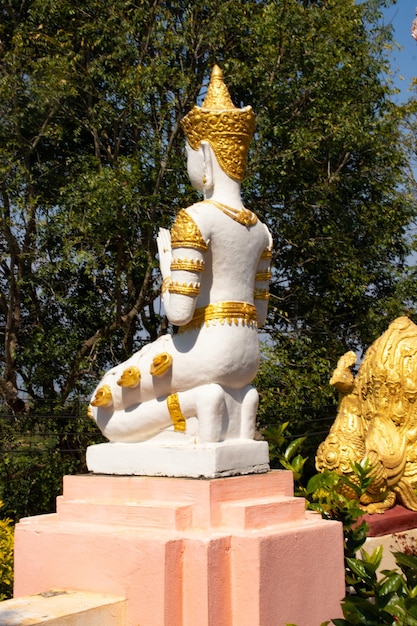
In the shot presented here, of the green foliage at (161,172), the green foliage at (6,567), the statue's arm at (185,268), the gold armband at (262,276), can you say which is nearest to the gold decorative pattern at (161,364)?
the statue's arm at (185,268)

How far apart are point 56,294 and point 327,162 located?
3824mm

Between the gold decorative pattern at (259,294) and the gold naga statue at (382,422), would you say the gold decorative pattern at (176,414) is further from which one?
the gold naga statue at (382,422)

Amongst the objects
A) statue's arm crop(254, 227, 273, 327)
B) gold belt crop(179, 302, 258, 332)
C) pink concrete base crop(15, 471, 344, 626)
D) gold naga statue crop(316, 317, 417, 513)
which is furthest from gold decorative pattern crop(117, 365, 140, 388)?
gold naga statue crop(316, 317, 417, 513)

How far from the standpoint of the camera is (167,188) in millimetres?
9594

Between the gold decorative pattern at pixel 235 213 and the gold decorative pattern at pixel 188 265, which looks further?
the gold decorative pattern at pixel 235 213

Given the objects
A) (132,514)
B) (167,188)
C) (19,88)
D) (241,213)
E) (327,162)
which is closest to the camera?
(132,514)

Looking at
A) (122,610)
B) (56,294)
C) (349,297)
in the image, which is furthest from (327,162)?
(122,610)

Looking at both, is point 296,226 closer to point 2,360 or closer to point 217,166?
point 2,360

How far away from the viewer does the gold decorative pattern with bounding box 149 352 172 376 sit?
4.24 metres

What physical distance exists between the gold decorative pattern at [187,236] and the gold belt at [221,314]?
12.4 inches

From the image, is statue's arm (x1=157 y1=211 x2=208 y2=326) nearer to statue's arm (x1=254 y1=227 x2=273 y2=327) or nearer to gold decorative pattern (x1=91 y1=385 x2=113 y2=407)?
statue's arm (x1=254 y1=227 x2=273 y2=327)

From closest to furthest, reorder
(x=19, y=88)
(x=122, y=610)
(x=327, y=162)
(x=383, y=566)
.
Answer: (x=122, y=610)
(x=383, y=566)
(x=19, y=88)
(x=327, y=162)

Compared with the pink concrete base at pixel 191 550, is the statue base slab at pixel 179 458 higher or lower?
higher

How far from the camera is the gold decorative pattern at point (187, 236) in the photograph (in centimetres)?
408
